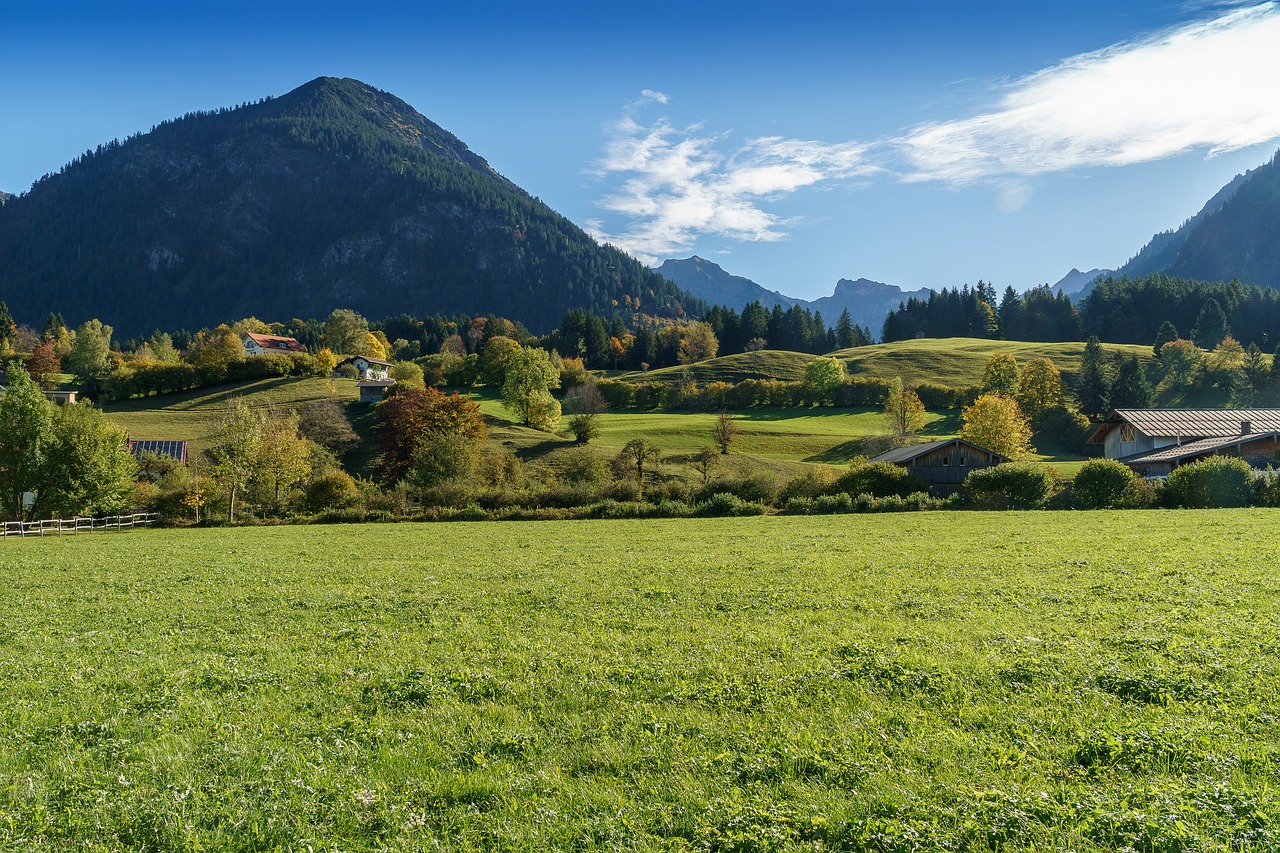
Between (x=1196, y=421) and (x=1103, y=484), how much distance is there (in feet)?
126

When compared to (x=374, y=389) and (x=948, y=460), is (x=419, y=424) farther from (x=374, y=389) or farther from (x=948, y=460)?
(x=948, y=460)

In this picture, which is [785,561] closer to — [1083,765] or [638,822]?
[1083,765]

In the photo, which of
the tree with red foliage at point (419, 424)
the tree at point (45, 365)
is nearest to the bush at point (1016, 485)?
the tree with red foliage at point (419, 424)

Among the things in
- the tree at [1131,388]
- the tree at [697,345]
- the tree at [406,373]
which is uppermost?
the tree at [697,345]

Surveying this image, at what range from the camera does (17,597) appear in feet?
66.3

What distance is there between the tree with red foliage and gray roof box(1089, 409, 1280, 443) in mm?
69917

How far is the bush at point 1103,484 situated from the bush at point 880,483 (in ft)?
33.5

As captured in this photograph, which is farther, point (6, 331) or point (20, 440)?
point (6, 331)

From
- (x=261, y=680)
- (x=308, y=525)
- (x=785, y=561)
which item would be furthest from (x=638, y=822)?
(x=308, y=525)

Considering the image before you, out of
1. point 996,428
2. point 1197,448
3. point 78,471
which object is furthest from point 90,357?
point 1197,448

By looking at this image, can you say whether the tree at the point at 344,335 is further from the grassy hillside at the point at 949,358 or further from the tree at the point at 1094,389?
the tree at the point at 1094,389

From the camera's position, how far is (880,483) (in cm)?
5288

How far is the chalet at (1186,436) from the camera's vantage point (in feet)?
211

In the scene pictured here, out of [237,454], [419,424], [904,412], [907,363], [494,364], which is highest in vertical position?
[494,364]
